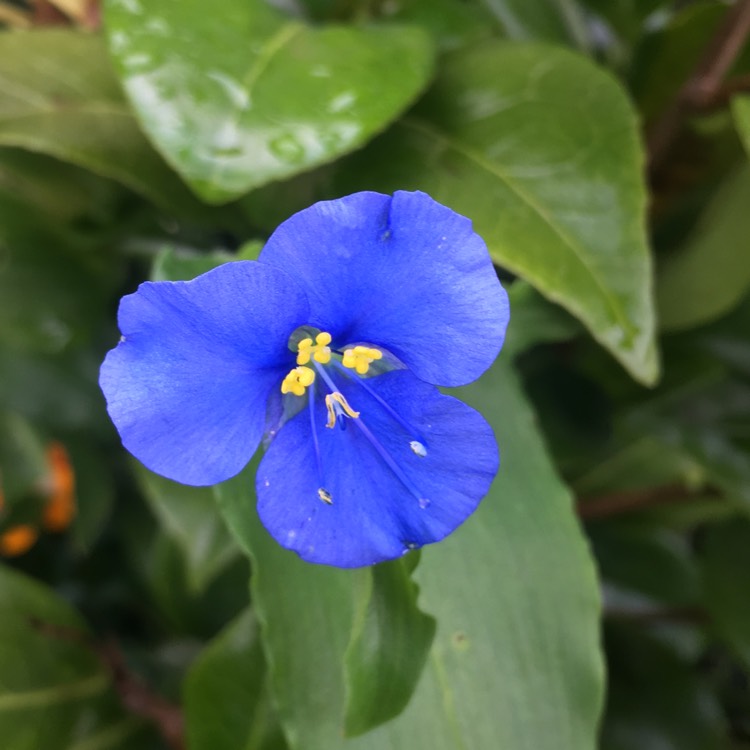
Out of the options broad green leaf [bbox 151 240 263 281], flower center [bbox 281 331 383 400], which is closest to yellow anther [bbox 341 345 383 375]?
flower center [bbox 281 331 383 400]

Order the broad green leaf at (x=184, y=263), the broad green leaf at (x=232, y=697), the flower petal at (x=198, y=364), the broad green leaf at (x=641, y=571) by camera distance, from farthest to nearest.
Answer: the broad green leaf at (x=641, y=571), the broad green leaf at (x=232, y=697), the broad green leaf at (x=184, y=263), the flower petal at (x=198, y=364)

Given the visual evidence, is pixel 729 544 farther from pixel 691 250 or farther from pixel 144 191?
pixel 144 191

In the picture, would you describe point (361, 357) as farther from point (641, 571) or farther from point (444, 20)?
point (641, 571)

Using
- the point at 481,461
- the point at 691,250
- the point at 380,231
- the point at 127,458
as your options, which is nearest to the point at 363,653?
the point at 481,461

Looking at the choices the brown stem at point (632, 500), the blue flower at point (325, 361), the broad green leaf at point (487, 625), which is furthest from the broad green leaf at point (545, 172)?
the brown stem at point (632, 500)

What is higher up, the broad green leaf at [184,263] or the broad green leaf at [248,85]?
the broad green leaf at [248,85]

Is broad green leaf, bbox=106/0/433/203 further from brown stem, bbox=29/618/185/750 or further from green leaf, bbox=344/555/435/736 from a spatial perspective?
brown stem, bbox=29/618/185/750

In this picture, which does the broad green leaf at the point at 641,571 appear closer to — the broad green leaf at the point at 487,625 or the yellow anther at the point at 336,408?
the broad green leaf at the point at 487,625

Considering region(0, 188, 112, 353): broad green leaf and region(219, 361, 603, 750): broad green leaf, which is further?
region(0, 188, 112, 353): broad green leaf
